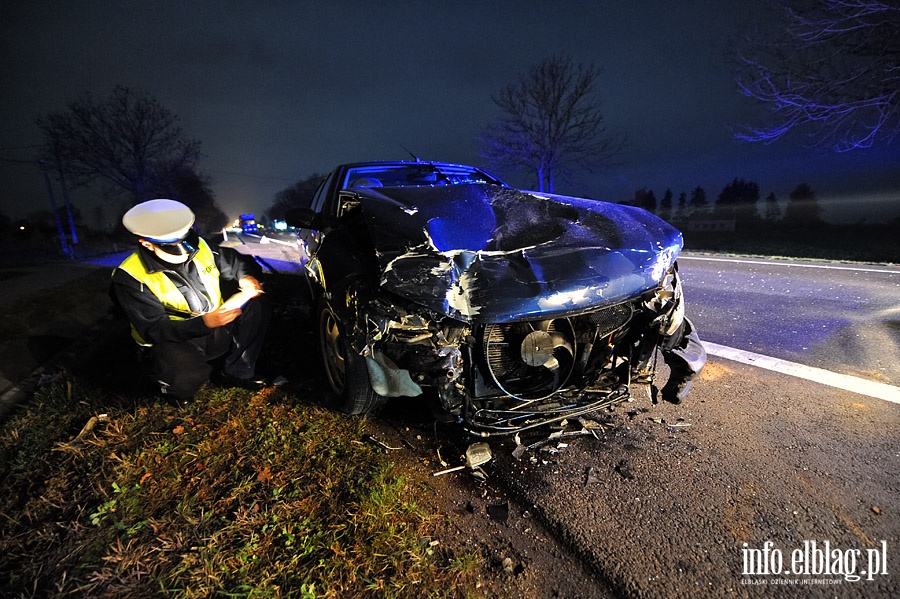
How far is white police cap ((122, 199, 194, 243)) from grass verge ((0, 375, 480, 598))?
115cm

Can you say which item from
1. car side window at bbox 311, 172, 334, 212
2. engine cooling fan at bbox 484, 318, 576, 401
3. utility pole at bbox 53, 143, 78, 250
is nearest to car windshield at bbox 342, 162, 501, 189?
car side window at bbox 311, 172, 334, 212

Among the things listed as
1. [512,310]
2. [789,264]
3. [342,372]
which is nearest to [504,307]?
[512,310]

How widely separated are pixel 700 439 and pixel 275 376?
9.69 ft

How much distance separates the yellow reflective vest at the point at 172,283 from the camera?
247 centimetres

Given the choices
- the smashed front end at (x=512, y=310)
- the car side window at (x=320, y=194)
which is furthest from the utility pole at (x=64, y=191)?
the smashed front end at (x=512, y=310)

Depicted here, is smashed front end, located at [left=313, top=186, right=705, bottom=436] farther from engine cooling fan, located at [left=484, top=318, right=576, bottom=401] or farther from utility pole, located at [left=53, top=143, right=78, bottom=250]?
utility pole, located at [left=53, top=143, right=78, bottom=250]

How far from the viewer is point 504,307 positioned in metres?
1.73

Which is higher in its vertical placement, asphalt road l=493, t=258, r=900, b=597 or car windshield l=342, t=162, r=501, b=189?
car windshield l=342, t=162, r=501, b=189

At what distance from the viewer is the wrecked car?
1.78 meters

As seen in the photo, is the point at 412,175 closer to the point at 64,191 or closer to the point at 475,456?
the point at 475,456

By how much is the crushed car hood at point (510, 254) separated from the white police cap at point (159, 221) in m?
1.15

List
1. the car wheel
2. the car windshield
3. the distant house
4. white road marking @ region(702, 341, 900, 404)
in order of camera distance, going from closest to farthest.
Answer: the car wheel → white road marking @ region(702, 341, 900, 404) → the car windshield → the distant house

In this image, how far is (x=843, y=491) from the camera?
1842 millimetres

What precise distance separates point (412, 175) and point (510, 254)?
2.14 metres
